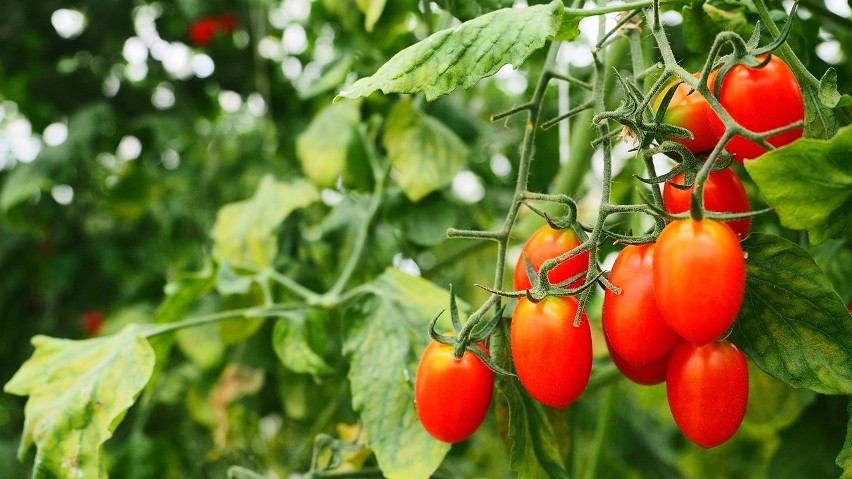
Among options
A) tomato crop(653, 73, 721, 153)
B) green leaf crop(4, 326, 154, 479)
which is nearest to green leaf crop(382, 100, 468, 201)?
green leaf crop(4, 326, 154, 479)

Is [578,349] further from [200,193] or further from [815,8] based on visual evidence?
[200,193]

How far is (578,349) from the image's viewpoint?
0.58 metres

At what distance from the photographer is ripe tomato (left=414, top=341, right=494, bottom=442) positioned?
25.2 inches

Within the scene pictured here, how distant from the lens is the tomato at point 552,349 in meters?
0.58

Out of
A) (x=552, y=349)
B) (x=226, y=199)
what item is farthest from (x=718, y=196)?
(x=226, y=199)

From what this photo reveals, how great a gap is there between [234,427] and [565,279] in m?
1.03

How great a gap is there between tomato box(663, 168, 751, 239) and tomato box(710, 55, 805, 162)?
0.08 feet

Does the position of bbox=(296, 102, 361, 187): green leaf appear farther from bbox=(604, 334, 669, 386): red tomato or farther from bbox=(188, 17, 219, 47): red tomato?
bbox=(188, 17, 219, 47): red tomato

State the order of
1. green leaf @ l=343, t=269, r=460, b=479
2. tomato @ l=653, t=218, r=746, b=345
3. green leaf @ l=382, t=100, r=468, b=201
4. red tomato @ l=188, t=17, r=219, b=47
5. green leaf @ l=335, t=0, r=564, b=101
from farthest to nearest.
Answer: red tomato @ l=188, t=17, r=219, b=47 < green leaf @ l=382, t=100, r=468, b=201 < green leaf @ l=343, t=269, r=460, b=479 < green leaf @ l=335, t=0, r=564, b=101 < tomato @ l=653, t=218, r=746, b=345

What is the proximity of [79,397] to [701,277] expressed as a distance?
0.64 metres

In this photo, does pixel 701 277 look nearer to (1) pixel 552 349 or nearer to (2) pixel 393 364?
(1) pixel 552 349

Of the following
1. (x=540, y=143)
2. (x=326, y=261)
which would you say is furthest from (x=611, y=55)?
(x=326, y=261)

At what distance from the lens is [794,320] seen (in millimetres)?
594

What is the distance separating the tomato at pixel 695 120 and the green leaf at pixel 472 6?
0.94 ft
